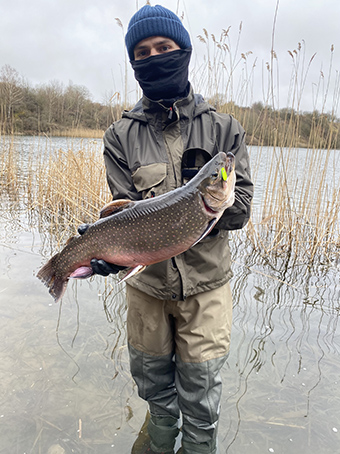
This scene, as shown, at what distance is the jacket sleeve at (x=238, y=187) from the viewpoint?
1.81 metres

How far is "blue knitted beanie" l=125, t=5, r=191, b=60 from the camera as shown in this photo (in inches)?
75.8

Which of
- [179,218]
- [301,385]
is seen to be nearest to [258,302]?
[301,385]

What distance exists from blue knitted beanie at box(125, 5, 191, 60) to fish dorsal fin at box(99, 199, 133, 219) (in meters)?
0.96

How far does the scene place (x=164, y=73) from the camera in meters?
1.98

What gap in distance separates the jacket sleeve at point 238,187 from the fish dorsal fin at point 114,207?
20.6 inches

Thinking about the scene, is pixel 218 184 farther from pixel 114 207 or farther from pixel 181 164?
pixel 114 207

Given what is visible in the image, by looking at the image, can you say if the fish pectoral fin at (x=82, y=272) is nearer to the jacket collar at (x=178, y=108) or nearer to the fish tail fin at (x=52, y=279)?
the fish tail fin at (x=52, y=279)

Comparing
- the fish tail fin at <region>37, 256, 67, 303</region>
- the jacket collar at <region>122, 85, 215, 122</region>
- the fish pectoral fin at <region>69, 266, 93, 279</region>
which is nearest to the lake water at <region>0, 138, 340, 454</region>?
the fish tail fin at <region>37, 256, 67, 303</region>

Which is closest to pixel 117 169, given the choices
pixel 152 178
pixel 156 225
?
pixel 152 178

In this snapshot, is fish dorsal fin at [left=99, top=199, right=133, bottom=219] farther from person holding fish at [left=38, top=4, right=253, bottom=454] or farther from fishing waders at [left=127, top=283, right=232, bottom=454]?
fishing waders at [left=127, top=283, right=232, bottom=454]

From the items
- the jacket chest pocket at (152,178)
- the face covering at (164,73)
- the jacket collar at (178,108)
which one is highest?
the face covering at (164,73)

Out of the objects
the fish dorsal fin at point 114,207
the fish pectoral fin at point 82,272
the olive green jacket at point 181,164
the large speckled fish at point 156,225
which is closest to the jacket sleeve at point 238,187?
the olive green jacket at point 181,164

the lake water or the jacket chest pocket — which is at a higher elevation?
the jacket chest pocket

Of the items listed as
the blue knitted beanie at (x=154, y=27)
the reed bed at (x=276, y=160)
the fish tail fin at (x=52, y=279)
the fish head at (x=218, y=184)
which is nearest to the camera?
the fish head at (x=218, y=184)
